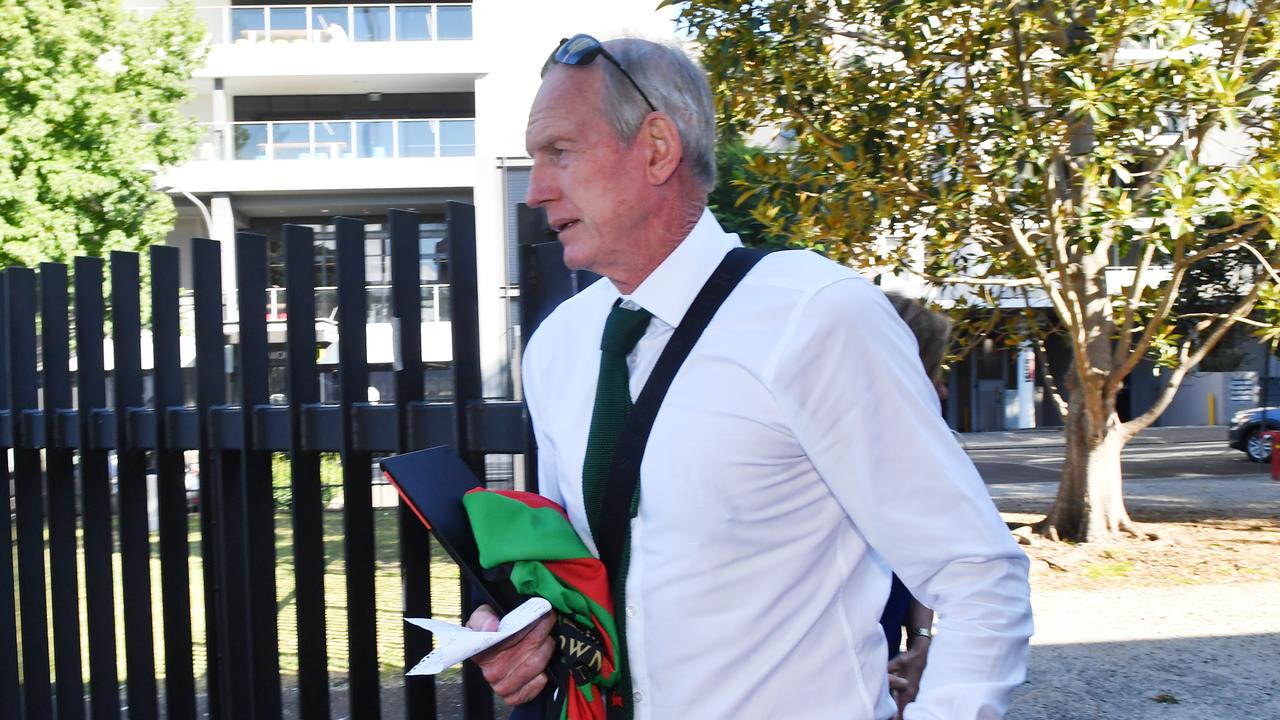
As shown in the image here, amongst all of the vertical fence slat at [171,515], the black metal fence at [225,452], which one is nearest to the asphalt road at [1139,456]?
the black metal fence at [225,452]

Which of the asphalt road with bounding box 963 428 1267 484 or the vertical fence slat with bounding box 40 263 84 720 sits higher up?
the vertical fence slat with bounding box 40 263 84 720

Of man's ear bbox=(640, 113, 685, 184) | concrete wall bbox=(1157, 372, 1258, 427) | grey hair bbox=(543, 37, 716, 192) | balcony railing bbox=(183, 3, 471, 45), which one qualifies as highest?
balcony railing bbox=(183, 3, 471, 45)

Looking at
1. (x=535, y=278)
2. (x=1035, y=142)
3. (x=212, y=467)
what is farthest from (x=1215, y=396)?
(x=535, y=278)

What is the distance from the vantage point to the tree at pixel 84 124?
18.2m

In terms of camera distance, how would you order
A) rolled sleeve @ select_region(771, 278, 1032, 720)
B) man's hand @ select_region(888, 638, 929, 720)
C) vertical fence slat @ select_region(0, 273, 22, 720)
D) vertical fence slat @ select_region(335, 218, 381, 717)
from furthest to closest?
vertical fence slat @ select_region(0, 273, 22, 720) → vertical fence slat @ select_region(335, 218, 381, 717) → man's hand @ select_region(888, 638, 929, 720) → rolled sleeve @ select_region(771, 278, 1032, 720)

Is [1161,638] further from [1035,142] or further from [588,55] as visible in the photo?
[588,55]

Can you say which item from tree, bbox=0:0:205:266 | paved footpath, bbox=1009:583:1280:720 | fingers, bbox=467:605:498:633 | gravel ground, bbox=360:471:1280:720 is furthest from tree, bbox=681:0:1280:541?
tree, bbox=0:0:205:266

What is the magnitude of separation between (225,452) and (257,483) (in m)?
0.17

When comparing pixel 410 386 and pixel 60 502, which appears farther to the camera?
pixel 60 502

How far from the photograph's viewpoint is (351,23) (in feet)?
99.7

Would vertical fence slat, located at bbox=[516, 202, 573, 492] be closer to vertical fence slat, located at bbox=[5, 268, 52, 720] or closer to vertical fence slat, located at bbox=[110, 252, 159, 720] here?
vertical fence slat, located at bbox=[110, 252, 159, 720]

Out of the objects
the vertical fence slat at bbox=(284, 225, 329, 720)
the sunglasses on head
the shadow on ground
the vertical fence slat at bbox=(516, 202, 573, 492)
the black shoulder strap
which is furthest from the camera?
the shadow on ground

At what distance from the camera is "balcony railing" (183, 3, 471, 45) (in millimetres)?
A: 30156

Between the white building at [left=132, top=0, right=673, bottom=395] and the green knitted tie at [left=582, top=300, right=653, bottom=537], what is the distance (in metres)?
24.2
